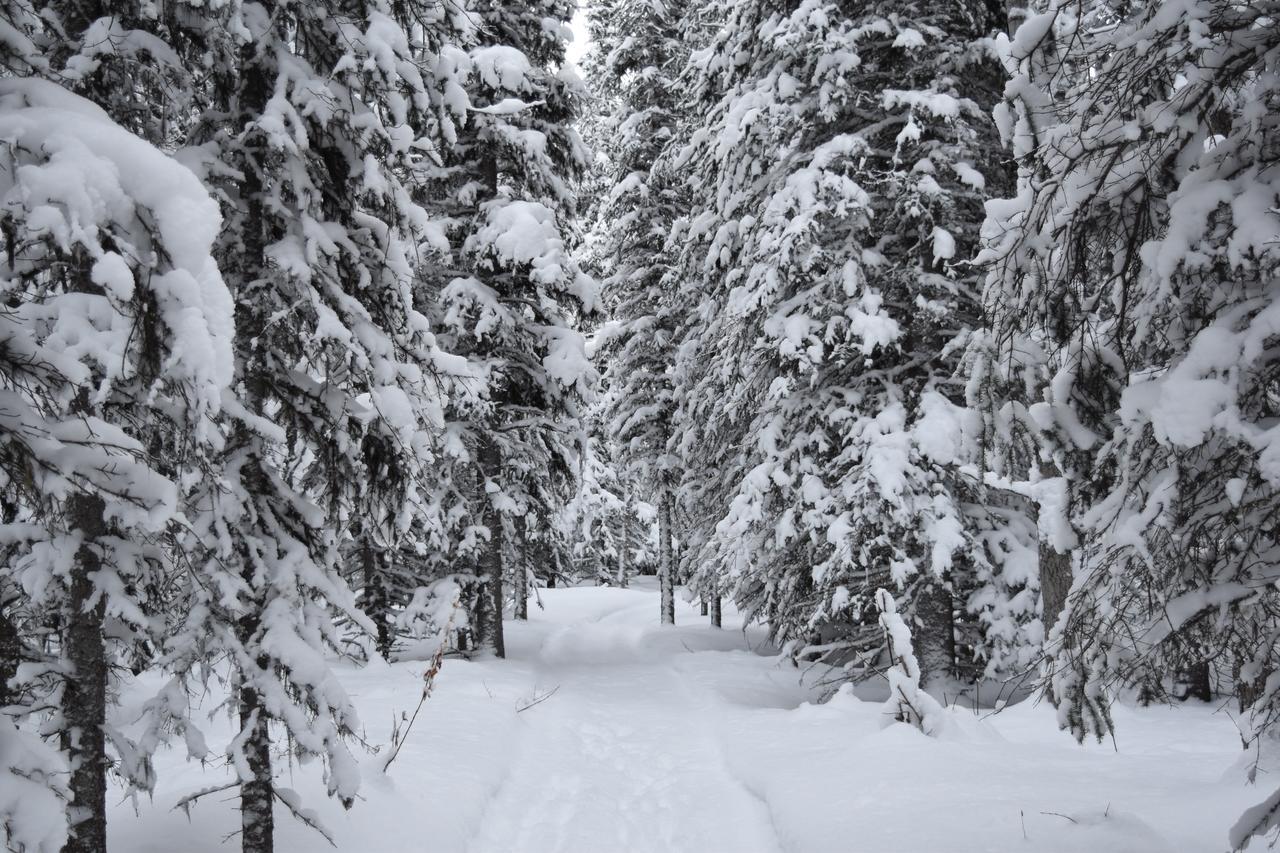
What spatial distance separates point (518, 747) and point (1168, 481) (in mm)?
7661

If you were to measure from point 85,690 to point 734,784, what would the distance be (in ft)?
19.3

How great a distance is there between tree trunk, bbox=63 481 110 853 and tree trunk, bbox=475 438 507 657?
9.01m

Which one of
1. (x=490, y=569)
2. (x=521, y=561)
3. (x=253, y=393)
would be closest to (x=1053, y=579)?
(x=253, y=393)

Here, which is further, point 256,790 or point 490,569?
point 490,569

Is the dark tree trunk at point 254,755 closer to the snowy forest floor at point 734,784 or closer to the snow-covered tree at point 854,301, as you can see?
the snowy forest floor at point 734,784

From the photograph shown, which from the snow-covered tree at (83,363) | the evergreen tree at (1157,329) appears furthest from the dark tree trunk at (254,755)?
the evergreen tree at (1157,329)

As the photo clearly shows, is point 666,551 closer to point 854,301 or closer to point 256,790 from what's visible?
point 854,301

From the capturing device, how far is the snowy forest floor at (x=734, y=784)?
5.28 meters

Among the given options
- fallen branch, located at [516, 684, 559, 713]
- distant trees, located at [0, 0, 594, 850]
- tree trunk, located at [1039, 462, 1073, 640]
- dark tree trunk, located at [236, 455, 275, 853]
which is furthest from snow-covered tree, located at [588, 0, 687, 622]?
dark tree trunk, located at [236, 455, 275, 853]

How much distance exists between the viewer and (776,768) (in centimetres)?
763

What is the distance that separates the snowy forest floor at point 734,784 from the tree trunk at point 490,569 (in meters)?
2.40

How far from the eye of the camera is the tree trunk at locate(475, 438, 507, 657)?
13.7 meters

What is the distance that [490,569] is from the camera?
14055 millimetres

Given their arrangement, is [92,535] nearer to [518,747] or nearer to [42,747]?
[42,747]
